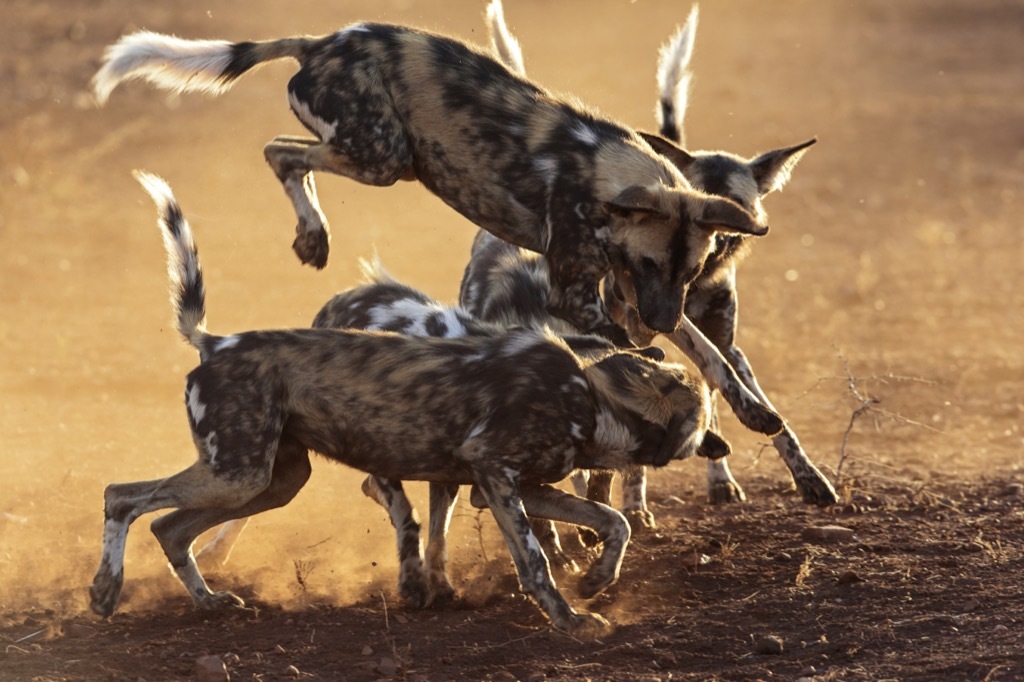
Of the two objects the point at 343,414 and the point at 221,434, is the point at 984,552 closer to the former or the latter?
the point at 343,414

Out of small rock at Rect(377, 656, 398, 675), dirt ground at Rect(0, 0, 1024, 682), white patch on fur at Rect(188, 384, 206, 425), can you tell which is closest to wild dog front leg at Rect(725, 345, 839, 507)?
dirt ground at Rect(0, 0, 1024, 682)

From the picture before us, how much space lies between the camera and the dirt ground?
441cm

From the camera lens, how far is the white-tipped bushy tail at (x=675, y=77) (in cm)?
643

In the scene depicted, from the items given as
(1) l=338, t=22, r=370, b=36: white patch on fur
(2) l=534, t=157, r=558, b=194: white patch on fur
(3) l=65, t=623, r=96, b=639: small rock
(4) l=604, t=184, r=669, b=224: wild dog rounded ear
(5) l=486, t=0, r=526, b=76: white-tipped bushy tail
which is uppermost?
(5) l=486, t=0, r=526, b=76: white-tipped bushy tail

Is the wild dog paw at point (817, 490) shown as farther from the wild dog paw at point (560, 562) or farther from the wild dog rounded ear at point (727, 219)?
the wild dog rounded ear at point (727, 219)

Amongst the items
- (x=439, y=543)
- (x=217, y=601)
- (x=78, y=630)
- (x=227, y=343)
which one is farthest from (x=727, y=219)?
(x=78, y=630)

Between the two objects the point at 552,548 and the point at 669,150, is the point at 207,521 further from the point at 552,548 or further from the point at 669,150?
the point at 669,150

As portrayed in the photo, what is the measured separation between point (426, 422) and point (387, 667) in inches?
31.9

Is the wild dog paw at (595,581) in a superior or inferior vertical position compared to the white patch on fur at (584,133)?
inferior

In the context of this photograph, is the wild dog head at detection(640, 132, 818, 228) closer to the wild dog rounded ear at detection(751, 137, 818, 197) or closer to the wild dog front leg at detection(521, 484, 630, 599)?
the wild dog rounded ear at detection(751, 137, 818, 197)

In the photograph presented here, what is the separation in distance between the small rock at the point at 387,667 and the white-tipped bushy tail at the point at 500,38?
2.97 meters

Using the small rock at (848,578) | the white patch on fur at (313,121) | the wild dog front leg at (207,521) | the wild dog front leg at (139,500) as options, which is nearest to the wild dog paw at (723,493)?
the small rock at (848,578)

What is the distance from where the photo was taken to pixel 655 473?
6.86 metres

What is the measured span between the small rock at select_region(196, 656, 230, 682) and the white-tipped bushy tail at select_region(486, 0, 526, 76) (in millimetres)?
3122
